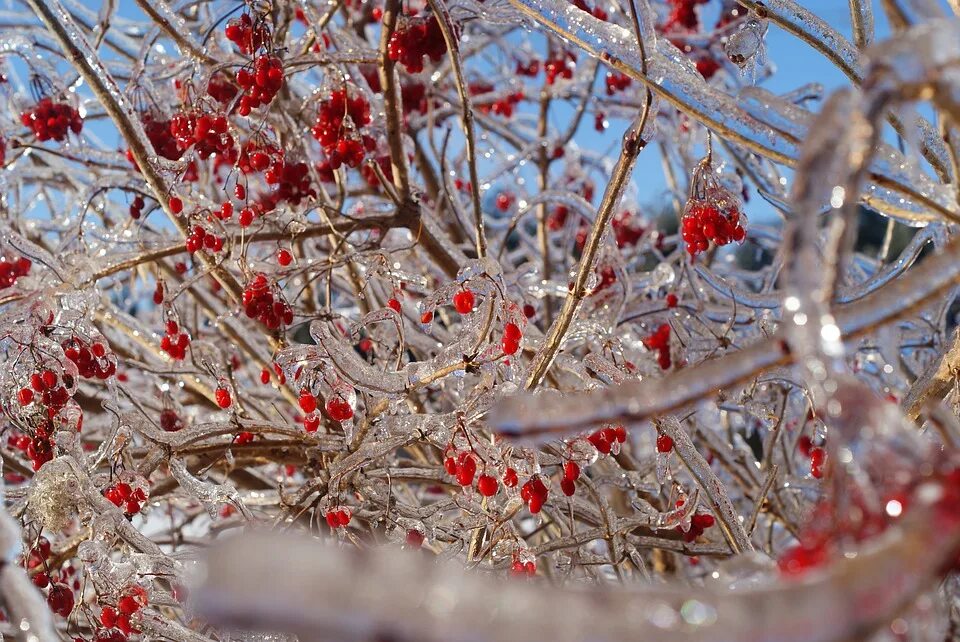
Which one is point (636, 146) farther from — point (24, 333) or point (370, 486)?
point (24, 333)

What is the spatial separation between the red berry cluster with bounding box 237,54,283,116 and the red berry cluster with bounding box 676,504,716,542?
1.60 m

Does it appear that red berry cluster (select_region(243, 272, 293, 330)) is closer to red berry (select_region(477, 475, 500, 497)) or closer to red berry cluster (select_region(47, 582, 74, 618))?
red berry (select_region(477, 475, 500, 497))

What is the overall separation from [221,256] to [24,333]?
571mm

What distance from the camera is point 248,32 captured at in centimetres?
241

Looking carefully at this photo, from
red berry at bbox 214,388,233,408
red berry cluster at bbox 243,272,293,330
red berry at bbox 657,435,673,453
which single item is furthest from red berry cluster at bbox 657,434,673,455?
red berry at bbox 214,388,233,408

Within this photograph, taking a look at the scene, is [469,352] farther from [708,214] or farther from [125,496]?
[125,496]

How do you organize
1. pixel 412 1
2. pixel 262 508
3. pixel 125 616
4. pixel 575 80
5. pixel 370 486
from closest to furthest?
pixel 125 616 < pixel 370 486 < pixel 262 508 < pixel 575 80 < pixel 412 1

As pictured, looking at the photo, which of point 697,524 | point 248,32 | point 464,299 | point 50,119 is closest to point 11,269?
point 50,119

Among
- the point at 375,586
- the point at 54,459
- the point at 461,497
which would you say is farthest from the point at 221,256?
the point at 375,586

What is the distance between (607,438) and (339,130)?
1116mm

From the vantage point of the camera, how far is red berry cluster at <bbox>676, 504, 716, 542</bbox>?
2.51 metres

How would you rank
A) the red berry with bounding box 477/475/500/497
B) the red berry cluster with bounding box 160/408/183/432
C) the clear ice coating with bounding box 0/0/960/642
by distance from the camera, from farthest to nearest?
the red berry cluster with bounding box 160/408/183/432
the red berry with bounding box 477/475/500/497
the clear ice coating with bounding box 0/0/960/642

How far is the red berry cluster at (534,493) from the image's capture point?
2.09m

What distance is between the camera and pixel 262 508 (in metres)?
3.20
